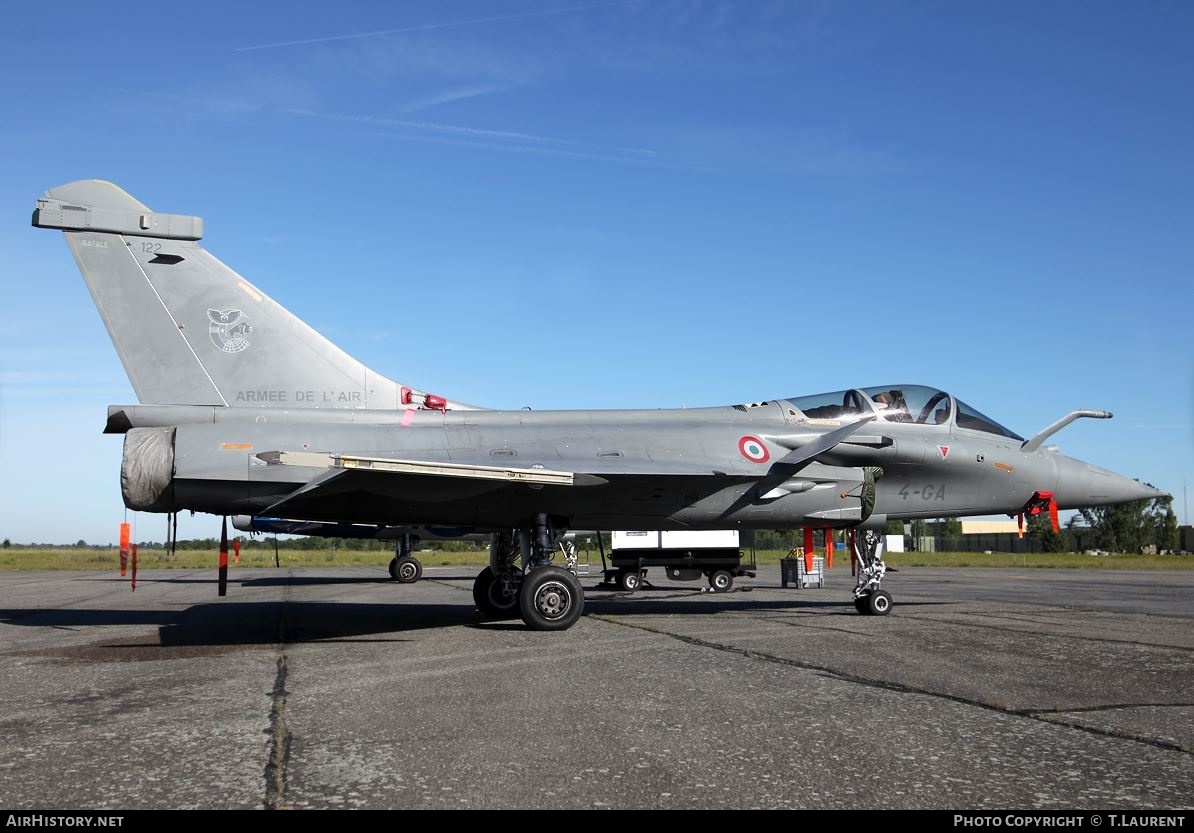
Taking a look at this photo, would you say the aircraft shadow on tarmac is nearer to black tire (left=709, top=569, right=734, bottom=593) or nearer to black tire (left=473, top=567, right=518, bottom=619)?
black tire (left=473, top=567, right=518, bottom=619)

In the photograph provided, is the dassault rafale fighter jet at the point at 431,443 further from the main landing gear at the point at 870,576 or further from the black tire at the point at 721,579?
the black tire at the point at 721,579

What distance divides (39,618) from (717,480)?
408 inches

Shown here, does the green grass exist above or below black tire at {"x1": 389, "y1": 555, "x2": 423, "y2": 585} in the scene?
below

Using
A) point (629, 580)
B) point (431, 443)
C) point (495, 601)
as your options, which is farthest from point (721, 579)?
point (431, 443)

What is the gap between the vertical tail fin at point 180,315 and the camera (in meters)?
11.4

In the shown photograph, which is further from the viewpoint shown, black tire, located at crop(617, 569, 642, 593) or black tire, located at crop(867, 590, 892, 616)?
black tire, located at crop(617, 569, 642, 593)

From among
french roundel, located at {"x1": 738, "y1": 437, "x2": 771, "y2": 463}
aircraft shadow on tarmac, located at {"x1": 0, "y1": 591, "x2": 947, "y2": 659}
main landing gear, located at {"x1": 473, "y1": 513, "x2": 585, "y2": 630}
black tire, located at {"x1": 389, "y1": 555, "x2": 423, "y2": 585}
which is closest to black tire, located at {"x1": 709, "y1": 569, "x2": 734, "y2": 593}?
aircraft shadow on tarmac, located at {"x1": 0, "y1": 591, "x2": 947, "y2": 659}

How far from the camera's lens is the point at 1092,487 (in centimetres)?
1418

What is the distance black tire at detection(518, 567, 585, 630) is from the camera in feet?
36.2

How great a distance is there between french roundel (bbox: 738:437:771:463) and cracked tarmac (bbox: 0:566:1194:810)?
2.13 metres

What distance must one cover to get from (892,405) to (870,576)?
2507mm

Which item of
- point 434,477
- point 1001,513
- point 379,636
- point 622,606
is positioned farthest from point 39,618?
point 1001,513
